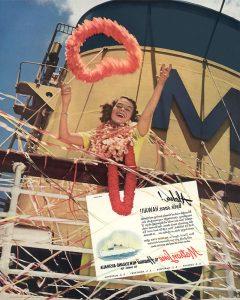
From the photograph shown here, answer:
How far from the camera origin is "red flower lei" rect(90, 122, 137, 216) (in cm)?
472

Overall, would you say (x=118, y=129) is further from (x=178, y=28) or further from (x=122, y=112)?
(x=178, y=28)

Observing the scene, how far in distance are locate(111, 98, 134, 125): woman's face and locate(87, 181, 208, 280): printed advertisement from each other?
1.74 meters

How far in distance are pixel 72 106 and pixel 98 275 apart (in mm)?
6512

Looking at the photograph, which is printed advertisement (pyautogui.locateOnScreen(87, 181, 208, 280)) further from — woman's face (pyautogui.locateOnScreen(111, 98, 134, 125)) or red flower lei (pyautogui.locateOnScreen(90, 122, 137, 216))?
woman's face (pyautogui.locateOnScreen(111, 98, 134, 125))

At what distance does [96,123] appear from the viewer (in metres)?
9.88

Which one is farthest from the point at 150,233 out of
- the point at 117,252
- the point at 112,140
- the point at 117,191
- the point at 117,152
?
the point at 112,140

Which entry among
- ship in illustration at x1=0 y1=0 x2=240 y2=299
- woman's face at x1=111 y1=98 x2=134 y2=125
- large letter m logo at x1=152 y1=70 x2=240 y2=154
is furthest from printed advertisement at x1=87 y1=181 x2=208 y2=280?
large letter m logo at x1=152 y1=70 x2=240 y2=154

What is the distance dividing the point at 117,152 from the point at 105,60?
210 inches

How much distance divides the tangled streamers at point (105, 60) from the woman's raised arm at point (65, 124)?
6.48 feet

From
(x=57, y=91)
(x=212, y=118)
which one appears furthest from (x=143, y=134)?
(x=57, y=91)

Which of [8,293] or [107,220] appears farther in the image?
[107,220]

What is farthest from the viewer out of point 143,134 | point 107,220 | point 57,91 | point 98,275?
point 57,91

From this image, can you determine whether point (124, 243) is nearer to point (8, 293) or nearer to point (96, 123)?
point (8, 293)

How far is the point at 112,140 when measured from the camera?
5.89 m
